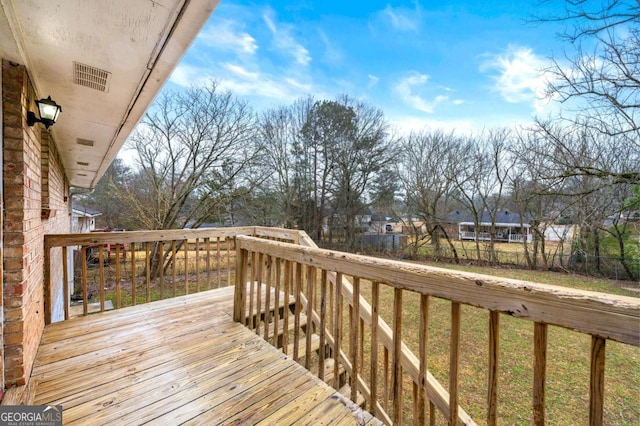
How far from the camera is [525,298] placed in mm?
950

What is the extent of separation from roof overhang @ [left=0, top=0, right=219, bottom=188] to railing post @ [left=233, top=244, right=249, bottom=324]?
65.9 inches

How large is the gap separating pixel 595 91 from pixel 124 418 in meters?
8.26

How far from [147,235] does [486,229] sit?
535 inches

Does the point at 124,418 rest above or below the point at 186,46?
below

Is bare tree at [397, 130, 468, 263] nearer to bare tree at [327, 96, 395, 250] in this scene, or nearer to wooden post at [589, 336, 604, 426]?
bare tree at [327, 96, 395, 250]

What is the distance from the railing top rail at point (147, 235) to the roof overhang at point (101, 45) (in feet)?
4.43

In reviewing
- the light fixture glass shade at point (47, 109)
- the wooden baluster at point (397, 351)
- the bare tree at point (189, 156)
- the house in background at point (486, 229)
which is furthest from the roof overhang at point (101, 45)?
the house in background at point (486, 229)

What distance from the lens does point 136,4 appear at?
1401 mm

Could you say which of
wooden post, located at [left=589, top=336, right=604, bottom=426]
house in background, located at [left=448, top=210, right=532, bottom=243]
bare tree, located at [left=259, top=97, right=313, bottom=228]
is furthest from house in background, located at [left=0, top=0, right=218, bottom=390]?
house in background, located at [left=448, top=210, right=532, bottom=243]

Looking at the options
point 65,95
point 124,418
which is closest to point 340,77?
point 65,95

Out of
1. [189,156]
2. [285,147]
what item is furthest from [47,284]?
[285,147]

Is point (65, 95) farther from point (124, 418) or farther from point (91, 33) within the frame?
point (124, 418)

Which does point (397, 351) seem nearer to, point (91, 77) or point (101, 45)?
point (101, 45)

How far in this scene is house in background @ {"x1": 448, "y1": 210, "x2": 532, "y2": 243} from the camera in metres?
11.9
